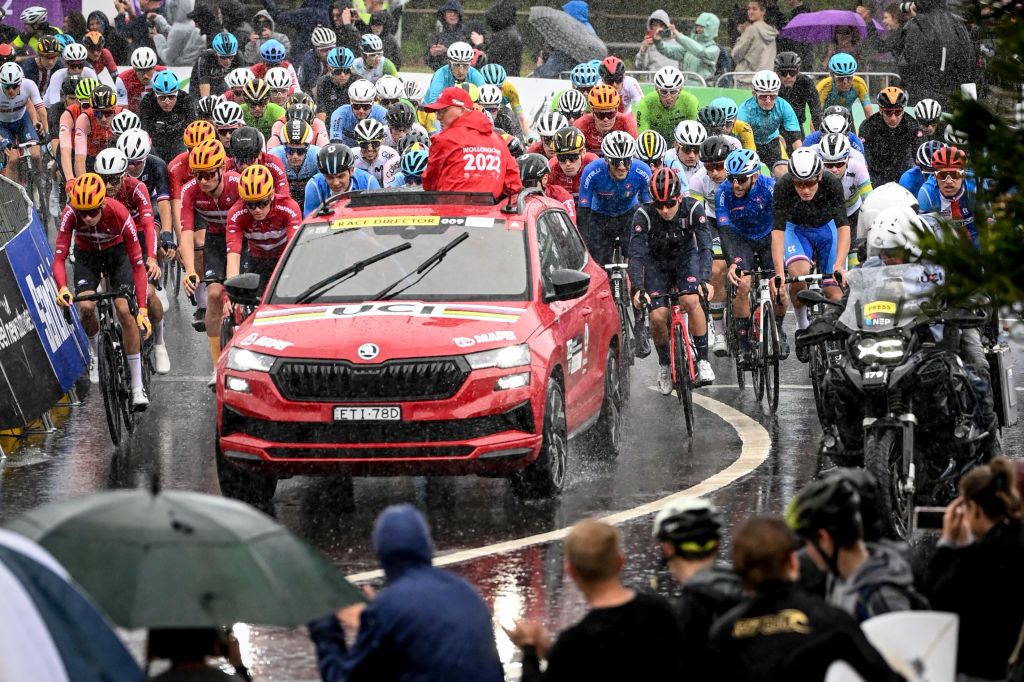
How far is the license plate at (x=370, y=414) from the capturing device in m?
11.9

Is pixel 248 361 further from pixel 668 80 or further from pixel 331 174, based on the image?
→ pixel 668 80

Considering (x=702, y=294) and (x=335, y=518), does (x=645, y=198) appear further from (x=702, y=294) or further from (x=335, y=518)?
(x=335, y=518)

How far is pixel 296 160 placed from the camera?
20344 mm

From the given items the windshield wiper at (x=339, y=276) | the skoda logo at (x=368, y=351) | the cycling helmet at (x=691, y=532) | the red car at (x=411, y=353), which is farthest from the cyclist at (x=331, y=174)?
the cycling helmet at (x=691, y=532)

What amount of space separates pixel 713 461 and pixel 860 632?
27.5ft

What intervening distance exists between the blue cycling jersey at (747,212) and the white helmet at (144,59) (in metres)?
12.7

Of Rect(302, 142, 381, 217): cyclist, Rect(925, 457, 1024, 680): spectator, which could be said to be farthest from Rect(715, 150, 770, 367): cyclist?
Rect(925, 457, 1024, 680): spectator

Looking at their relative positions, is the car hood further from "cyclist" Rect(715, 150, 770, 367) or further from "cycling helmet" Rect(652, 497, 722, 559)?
"cycling helmet" Rect(652, 497, 722, 559)

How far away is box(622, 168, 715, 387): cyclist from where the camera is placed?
16.5 m

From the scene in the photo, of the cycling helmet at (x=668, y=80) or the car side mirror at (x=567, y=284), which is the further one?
the cycling helmet at (x=668, y=80)

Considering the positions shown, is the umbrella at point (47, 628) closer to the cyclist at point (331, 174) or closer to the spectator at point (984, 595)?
the spectator at point (984, 595)

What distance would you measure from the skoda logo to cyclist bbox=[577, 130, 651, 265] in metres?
6.86

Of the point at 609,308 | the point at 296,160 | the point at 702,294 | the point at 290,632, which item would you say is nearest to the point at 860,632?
the point at 290,632

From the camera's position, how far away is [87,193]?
16016mm
